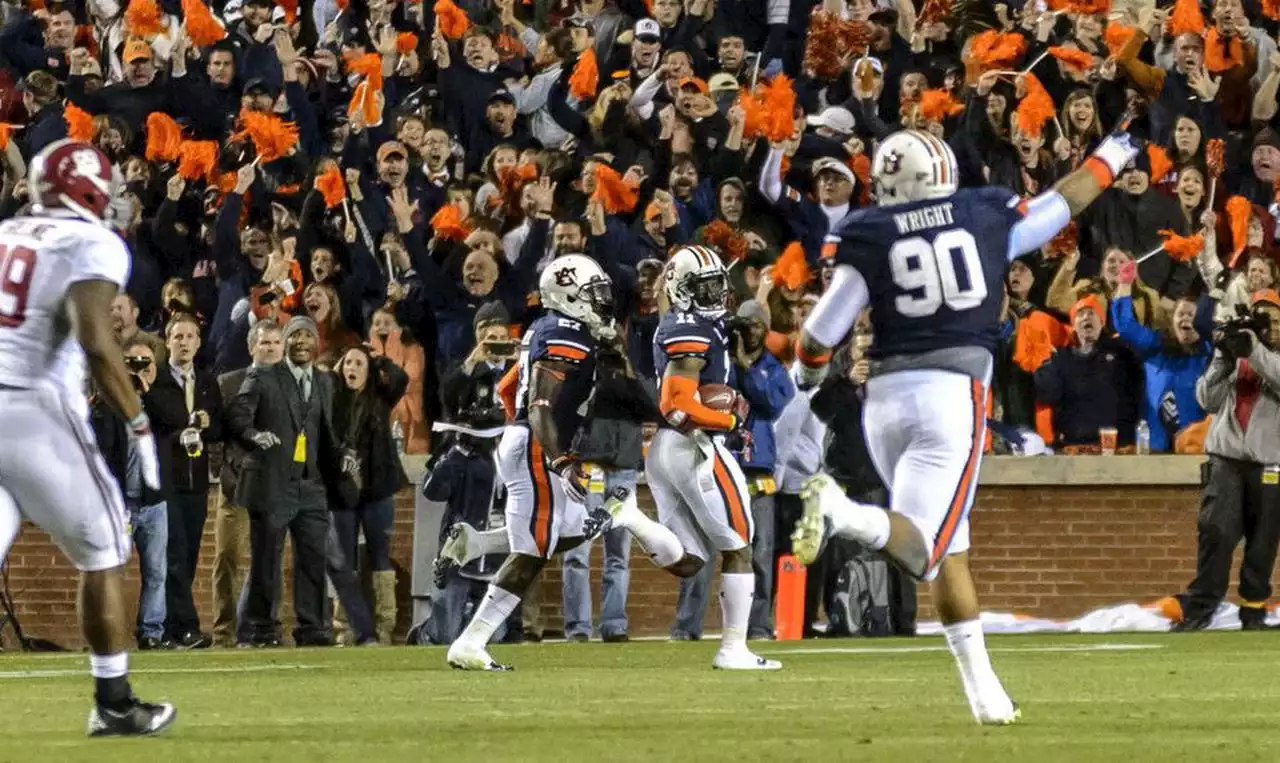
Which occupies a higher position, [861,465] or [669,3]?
[669,3]

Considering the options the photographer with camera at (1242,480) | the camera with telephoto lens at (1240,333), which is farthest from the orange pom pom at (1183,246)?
the camera with telephoto lens at (1240,333)

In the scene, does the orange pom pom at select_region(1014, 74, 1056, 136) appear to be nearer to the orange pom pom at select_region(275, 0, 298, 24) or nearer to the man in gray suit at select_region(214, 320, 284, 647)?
the man in gray suit at select_region(214, 320, 284, 647)

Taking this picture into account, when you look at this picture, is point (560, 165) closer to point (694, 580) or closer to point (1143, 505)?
point (694, 580)

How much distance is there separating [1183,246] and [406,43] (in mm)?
7006

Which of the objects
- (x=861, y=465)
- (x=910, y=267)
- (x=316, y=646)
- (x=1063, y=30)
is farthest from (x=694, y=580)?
(x=910, y=267)

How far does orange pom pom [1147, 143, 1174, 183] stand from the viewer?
18.5 meters

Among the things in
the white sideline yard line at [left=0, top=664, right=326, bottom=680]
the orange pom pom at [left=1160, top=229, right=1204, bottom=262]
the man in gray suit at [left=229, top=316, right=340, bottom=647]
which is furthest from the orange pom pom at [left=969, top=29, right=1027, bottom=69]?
the white sideline yard line at [left=0, top=664, right=326, bottom=680]

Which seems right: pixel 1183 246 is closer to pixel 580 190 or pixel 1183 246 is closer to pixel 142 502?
pixel 580 190

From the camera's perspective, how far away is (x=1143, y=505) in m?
18.0

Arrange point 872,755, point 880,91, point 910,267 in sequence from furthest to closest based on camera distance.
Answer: point 880,91
point 910,267
point 872,755

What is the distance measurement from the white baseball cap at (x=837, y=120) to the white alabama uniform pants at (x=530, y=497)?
6.96 m

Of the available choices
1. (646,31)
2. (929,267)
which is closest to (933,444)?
(929,267)

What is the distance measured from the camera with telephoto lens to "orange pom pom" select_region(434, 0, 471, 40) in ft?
23.9

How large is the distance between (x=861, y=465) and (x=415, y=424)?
3312 millimetres
